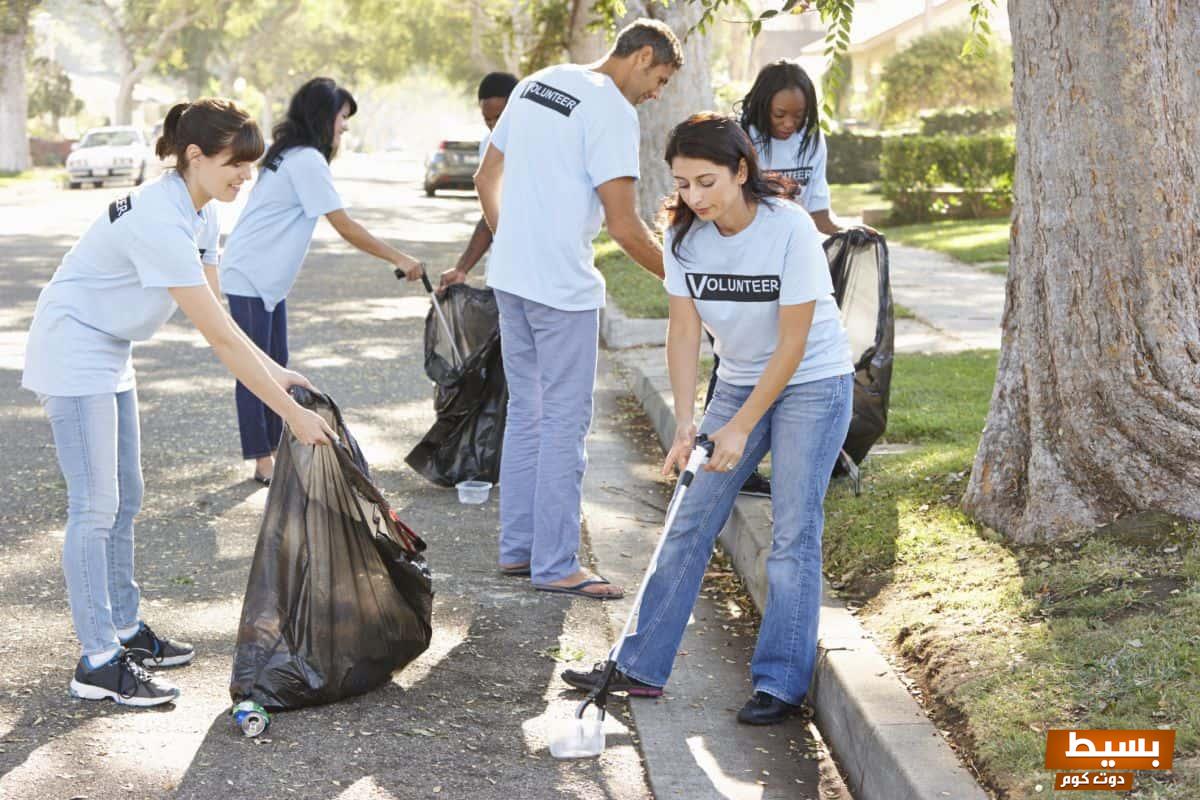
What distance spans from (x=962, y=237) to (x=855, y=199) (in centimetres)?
855

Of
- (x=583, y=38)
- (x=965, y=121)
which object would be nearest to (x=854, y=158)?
(x=965, y=121)

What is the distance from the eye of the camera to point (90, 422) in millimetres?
4227

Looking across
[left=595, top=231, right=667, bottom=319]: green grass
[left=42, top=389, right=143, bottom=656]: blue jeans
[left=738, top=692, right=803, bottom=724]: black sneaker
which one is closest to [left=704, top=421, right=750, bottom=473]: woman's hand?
[left=738, top=692, right=803, bottom=724]: black sneaker

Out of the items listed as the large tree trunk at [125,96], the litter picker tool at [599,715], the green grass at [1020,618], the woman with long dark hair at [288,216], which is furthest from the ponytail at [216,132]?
the large tree trunk at [125,96]

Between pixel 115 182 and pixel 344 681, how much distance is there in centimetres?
3441

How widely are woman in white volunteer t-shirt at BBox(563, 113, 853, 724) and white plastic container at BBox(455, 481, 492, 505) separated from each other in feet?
7.89

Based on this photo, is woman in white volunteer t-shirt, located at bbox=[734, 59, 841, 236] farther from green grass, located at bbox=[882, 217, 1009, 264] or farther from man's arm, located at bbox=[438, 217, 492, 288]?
green grass, located at bbox=[882, 217, 1009, 264]

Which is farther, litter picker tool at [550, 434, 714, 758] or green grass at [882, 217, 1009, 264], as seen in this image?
green grass at [882, 217, 1009, 264]

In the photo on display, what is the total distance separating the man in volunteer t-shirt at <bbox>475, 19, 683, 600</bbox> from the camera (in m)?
5.36

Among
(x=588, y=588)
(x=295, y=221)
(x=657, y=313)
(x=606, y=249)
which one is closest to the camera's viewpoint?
(x=588, y=588)

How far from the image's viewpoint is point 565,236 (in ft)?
17.9

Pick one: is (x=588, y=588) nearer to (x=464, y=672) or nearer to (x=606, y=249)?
(x=464, y=672)

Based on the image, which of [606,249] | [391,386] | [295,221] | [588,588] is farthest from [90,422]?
[606,249]

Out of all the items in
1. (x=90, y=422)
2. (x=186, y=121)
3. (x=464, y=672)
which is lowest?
(x=464, y=672)
